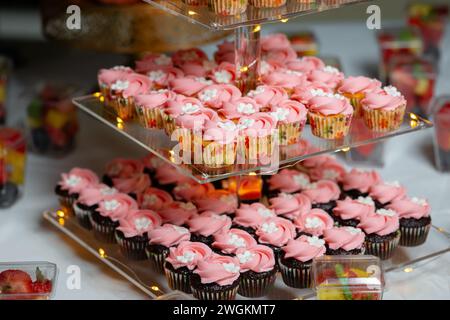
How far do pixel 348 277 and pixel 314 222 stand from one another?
0.31 meters

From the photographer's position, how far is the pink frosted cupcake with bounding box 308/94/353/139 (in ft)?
9.99

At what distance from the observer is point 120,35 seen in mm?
4027

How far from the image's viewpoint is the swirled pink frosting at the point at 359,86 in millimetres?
3188

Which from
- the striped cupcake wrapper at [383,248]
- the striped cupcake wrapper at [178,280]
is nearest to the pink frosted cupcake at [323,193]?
the striped cupcake wrapper at [383,248]

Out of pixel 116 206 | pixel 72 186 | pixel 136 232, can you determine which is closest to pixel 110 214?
pixel 116 206

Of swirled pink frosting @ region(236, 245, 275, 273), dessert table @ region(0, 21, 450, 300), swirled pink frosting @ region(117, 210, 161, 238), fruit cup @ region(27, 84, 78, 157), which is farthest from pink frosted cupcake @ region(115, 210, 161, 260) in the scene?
fruit cup @ region(27, 84, 78, 157)

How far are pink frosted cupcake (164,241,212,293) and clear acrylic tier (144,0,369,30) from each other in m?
0.64

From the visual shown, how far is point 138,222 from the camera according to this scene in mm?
3189

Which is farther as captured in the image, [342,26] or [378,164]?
[342,26]

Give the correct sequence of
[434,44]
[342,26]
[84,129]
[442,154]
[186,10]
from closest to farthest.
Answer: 1. [186,10]
2. [442,154]
3. [84,129]
4. [434,44]
5. [342,26]

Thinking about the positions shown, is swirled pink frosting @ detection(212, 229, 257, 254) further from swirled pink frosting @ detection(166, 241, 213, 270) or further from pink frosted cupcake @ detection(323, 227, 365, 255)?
pink frosted cupcake @ detection(323, 227, 365, 255)
